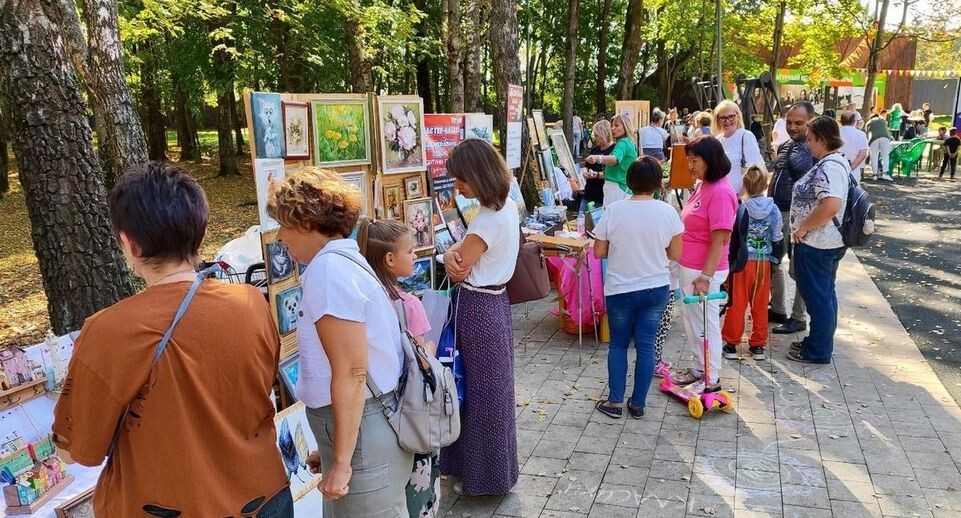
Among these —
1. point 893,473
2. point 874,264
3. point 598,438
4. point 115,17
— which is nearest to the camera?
point 893,473

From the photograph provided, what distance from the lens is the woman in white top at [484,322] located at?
2902 mm

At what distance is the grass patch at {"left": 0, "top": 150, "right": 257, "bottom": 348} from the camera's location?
621 centimetres

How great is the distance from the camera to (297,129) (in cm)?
351

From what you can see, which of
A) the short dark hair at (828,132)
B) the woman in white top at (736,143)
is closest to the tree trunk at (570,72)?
the woman in white top at (736,143)

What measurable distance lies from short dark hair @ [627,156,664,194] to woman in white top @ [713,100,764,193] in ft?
8.97

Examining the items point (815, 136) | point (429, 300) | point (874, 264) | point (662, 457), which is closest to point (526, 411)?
point (662, 457)

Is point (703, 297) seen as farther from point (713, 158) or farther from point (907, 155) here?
point (907, 155)

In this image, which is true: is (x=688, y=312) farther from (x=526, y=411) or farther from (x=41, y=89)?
(x=41, y=89)

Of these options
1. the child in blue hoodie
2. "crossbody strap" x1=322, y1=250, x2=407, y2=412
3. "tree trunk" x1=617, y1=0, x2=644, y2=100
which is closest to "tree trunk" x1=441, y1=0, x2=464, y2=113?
the child in blue hoodie

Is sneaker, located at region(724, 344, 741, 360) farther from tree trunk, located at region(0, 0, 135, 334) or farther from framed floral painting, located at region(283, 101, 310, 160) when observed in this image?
tree trunk, located at region(0, 0, 135, 334)

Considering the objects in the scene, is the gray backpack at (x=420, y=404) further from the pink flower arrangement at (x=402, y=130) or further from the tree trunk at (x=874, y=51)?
the tree trunk at (x=874, y=51)

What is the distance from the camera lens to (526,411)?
173 inches

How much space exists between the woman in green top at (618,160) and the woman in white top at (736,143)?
3.11ft

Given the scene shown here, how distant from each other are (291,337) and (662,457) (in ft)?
7.15
